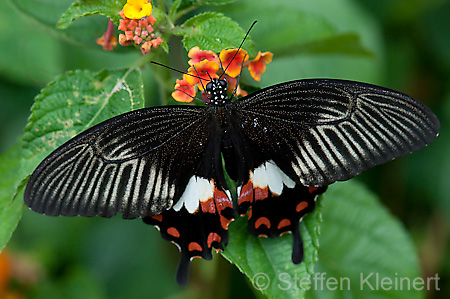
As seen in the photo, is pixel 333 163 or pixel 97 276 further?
pixel 97 276

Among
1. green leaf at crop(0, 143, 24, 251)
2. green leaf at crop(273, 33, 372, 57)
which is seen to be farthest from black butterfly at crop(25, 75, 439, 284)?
green leaf at crop(273, 33, 372, 57)

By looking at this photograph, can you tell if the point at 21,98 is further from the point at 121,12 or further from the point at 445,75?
the point at 445,75

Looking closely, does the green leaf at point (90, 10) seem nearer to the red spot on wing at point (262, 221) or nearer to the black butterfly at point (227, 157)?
the black butterfly at point (227, 157)

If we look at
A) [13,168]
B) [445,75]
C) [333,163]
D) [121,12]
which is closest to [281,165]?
[333,163]

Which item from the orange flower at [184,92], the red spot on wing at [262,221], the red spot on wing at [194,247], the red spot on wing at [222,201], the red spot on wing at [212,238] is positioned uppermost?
the orange flower at [184,92]

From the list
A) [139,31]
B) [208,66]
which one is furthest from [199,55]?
[139,31]

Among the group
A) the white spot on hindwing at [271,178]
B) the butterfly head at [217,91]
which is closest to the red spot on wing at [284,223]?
the white spot on hindwing at [271,178]

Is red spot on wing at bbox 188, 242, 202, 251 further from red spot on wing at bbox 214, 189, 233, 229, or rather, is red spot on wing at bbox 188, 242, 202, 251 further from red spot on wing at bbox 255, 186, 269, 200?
red spot on wing at bbox 255, 186, 269, 200
